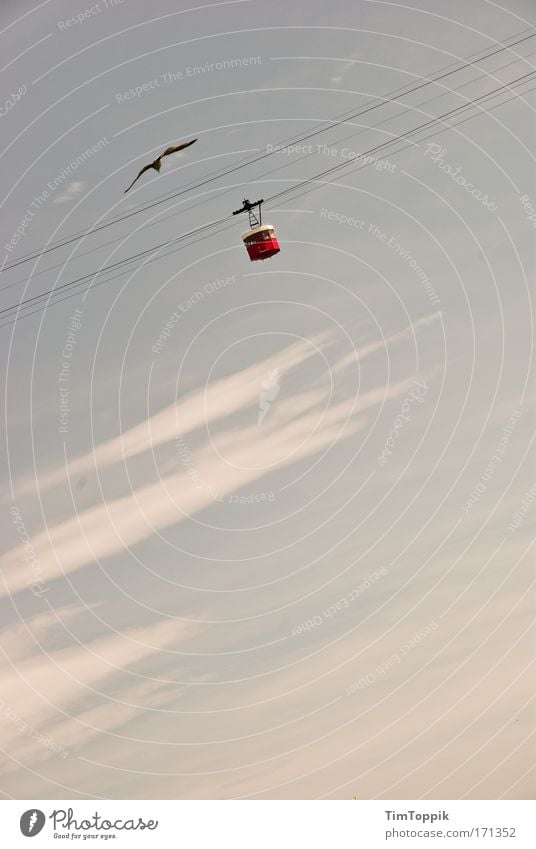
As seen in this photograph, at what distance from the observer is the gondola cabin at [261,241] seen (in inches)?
1681

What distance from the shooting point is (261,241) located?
42.7 meters

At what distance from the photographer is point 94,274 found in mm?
48406

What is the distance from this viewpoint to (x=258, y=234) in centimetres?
4269

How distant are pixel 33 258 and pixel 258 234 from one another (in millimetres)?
10566

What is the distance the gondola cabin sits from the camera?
140 ft
